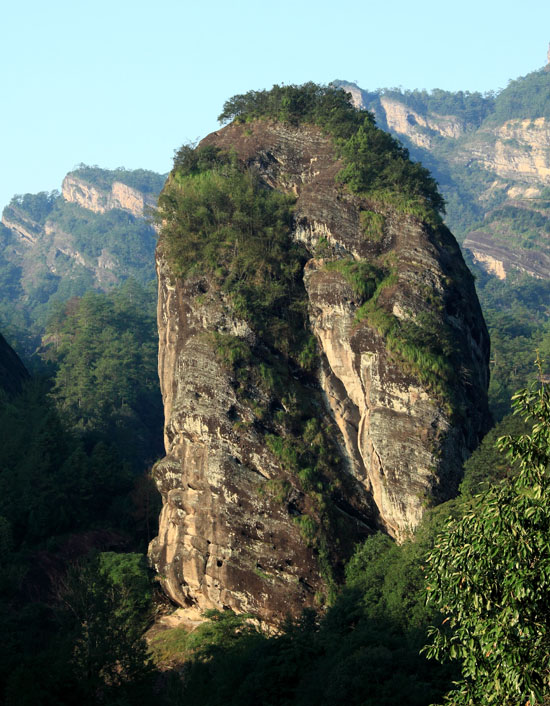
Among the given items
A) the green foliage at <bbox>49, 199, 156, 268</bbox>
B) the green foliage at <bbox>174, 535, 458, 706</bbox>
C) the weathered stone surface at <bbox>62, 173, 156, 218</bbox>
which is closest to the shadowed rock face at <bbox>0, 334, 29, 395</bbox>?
the green foliage at <bbox>174, 535, 458, 706</bbox>

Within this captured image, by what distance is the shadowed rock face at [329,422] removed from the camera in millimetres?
29453

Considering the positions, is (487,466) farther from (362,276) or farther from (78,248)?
(78,248)

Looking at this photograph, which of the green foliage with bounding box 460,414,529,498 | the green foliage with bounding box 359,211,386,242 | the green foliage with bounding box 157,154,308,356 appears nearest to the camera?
the green foliage with bounding box 460,414,529,498

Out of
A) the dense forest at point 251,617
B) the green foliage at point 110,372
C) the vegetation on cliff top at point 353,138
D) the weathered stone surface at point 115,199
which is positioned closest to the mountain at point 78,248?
the weathered stone surface at point 115,199

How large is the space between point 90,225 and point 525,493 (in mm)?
183245

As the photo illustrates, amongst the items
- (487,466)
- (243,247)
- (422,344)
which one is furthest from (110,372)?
(487,466)

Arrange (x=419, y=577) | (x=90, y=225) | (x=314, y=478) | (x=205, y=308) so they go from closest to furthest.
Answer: (x=419, y=577) < (x=314, y=478) < (x=205, y=308) < (x=90, y=225)

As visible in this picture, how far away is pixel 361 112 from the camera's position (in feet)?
130

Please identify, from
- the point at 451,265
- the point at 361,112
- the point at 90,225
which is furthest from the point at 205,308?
the point at 90,225

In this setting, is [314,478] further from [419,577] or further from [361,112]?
[361,112]

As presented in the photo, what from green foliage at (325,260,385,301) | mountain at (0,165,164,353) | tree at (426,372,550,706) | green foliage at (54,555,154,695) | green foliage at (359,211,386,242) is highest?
mountain at (0,165,164,353)

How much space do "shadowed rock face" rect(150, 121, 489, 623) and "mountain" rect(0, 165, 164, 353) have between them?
117859mm

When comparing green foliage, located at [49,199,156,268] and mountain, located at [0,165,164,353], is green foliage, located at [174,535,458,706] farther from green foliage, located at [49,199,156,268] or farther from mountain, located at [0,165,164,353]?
green foliage, located at [49,199,156,268]

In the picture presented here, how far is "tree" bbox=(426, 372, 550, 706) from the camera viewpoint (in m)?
10.9
